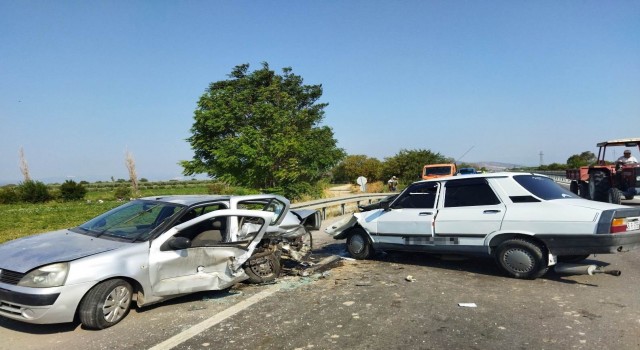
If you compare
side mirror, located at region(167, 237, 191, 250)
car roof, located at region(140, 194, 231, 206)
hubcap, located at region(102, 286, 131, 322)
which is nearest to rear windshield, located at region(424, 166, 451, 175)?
car roof, located at region(140, 194, 231, 206)

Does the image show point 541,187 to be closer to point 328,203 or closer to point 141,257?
point 141,257

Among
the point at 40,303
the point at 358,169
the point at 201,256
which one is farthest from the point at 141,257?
the point at 358,169

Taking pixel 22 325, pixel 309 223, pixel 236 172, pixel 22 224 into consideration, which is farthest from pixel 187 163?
pixel 22 325

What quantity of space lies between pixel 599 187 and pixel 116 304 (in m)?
16.1

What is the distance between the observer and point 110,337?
4.30 metres

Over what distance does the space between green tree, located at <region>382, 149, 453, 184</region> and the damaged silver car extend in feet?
111

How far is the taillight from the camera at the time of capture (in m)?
5.59

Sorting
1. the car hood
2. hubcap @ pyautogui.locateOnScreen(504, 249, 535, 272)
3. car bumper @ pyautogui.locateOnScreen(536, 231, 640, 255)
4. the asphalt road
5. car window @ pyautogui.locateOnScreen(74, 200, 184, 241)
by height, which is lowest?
the asphalt road

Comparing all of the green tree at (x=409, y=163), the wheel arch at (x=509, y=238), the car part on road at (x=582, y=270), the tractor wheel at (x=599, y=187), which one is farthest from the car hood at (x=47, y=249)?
the green tree at (x=409, y=163)

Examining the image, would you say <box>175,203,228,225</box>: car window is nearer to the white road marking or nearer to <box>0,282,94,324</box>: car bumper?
the white road marking

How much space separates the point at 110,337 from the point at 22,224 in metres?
15.0

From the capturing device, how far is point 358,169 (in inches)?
1850

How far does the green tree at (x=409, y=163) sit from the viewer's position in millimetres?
39875

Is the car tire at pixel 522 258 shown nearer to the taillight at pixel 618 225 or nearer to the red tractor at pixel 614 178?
the taillight at pixel 618 225
